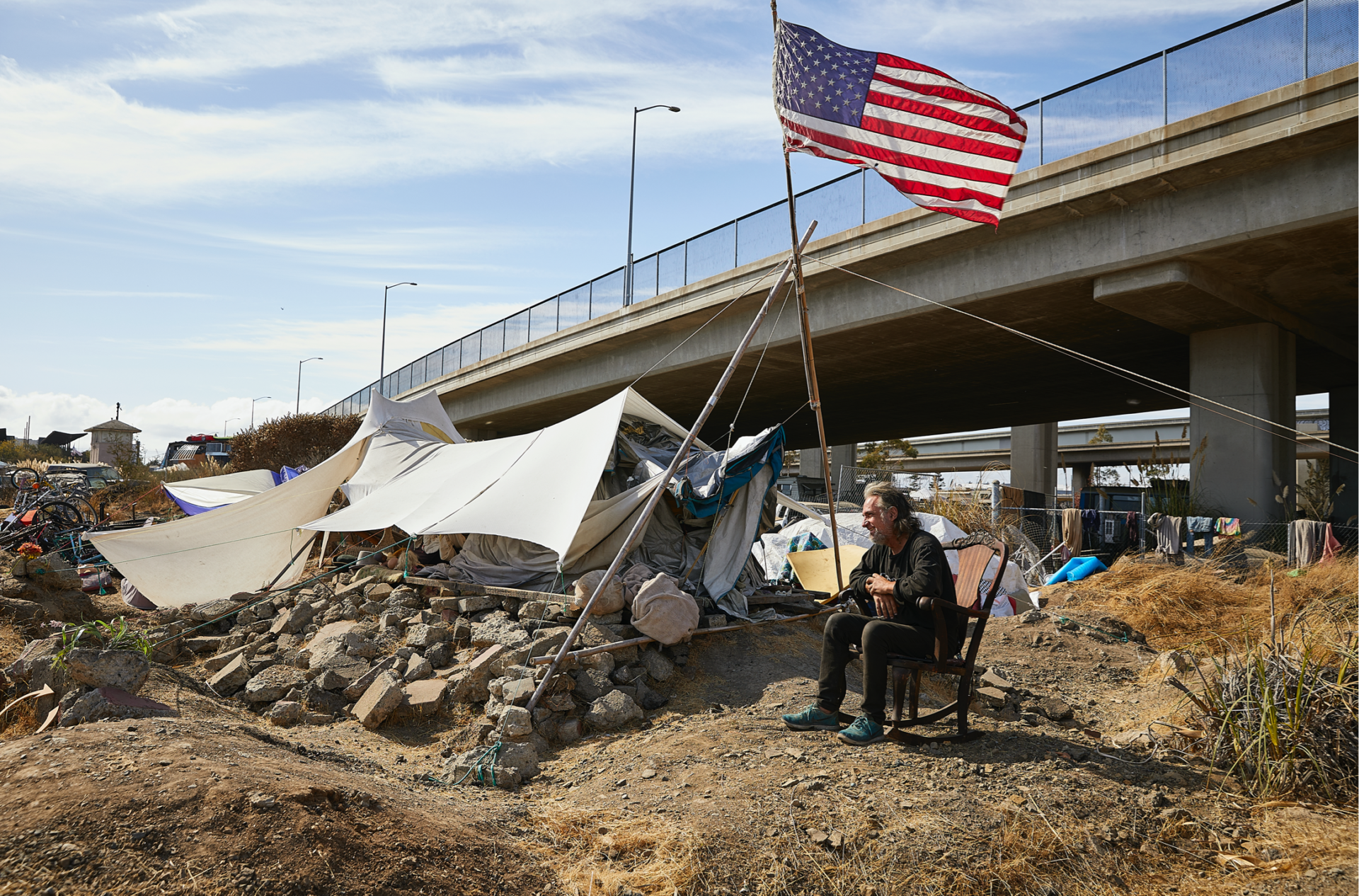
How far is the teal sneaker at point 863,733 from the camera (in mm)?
4738

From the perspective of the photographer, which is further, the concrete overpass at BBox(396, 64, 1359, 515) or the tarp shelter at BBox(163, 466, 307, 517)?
the tarp shelter at BBox(163, 466, 307, 517)

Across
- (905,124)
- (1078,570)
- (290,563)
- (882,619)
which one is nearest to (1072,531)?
(1078,570)

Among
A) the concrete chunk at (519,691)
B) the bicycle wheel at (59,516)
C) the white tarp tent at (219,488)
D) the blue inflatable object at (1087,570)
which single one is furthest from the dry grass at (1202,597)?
the bicycle wheel at (59,516)

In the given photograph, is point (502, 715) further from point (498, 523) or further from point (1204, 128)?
point (1204, 128)

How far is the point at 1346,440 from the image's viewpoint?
2139cm

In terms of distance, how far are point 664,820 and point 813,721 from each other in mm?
1350

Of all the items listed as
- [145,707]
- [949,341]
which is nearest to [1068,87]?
[949,341]

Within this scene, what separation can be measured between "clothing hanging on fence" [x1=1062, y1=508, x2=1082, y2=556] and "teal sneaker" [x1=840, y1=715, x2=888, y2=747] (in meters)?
9.64

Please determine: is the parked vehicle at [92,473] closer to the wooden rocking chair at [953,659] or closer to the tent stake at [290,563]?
the tent stake at [290,563]

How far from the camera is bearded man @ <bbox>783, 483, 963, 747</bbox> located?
15.5 feet

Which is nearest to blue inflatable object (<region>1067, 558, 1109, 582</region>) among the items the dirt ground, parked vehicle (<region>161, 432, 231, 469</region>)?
the dirt ground

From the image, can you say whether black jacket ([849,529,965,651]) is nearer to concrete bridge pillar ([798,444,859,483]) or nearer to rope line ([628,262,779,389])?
rope line ([628,262,779,389])

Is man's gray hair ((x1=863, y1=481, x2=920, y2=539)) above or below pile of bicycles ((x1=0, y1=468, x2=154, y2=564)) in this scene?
above

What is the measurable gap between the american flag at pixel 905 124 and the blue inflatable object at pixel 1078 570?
703 cm
